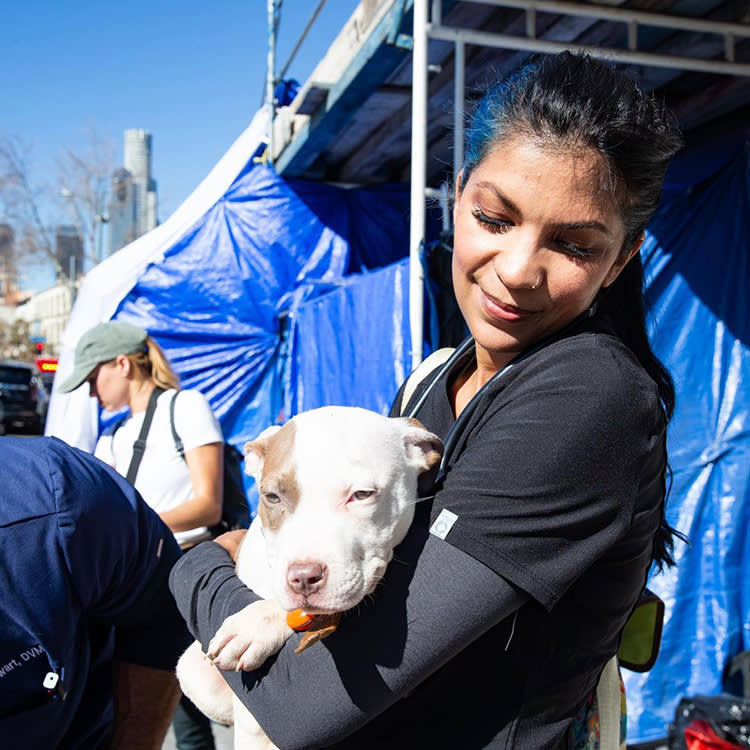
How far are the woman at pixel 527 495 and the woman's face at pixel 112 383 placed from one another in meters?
2.83

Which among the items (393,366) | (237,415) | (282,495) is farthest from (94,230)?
(282,495)

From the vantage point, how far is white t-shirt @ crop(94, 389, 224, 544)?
371 centimetres

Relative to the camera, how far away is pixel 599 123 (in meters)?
1.26

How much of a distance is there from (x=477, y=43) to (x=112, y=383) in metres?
2.57

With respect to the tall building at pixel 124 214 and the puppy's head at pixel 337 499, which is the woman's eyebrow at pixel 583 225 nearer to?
the puppy's head at pixel 337 499

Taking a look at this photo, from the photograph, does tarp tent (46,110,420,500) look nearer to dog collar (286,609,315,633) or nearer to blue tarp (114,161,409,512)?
blue tarp (114,161,409,512)

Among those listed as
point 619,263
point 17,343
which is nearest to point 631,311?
point 619,263

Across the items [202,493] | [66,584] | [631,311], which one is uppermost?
[631,311]

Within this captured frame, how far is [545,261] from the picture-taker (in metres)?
1.29

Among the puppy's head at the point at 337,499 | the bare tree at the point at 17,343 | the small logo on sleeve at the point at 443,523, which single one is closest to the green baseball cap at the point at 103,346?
the puppy's head at the point at 337,499

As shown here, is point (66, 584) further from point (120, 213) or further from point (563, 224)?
point (120, 213)

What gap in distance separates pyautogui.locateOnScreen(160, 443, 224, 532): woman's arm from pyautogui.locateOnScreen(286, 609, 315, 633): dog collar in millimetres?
2436

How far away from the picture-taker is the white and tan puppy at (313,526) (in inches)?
48.1

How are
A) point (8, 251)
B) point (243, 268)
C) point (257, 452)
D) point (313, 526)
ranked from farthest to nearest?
point (8, 251) → point (243, 268) → point (257, 452) → point (313, 526)
